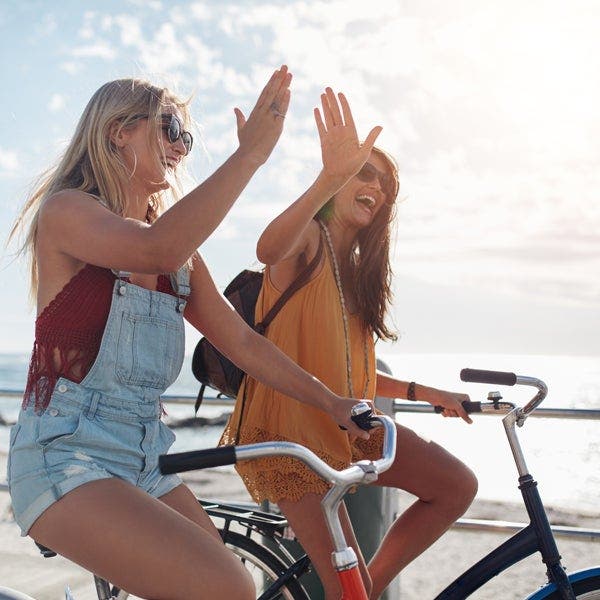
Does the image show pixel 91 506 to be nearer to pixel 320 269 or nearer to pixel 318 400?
pixel 318 400

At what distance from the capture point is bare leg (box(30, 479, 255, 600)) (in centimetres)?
163

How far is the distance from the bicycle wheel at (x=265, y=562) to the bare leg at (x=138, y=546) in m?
0.88

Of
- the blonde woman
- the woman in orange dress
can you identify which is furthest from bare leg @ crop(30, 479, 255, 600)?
the woman in orange dress

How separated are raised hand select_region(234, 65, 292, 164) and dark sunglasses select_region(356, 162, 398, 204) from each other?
31.4 inches

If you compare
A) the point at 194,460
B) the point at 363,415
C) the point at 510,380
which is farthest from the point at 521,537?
the point at 194,460

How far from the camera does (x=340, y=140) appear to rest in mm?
2244

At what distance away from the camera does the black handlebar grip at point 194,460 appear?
1365 mm

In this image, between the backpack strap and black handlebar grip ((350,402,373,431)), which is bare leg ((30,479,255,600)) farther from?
the backpack strap

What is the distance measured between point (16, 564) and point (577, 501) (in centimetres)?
1681

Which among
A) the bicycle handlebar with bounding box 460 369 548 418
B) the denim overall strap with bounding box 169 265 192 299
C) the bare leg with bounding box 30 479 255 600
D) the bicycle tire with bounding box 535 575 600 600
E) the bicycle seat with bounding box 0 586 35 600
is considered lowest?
the bicycle seat with bounding box 0 586 35 600

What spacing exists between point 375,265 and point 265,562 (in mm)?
983

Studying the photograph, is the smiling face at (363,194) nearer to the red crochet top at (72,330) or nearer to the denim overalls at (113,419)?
the denim overalls at (113,419)

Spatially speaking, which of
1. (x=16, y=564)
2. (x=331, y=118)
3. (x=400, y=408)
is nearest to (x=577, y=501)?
(x=16, y=564)

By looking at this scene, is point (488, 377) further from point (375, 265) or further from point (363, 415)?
point (363, 415)
